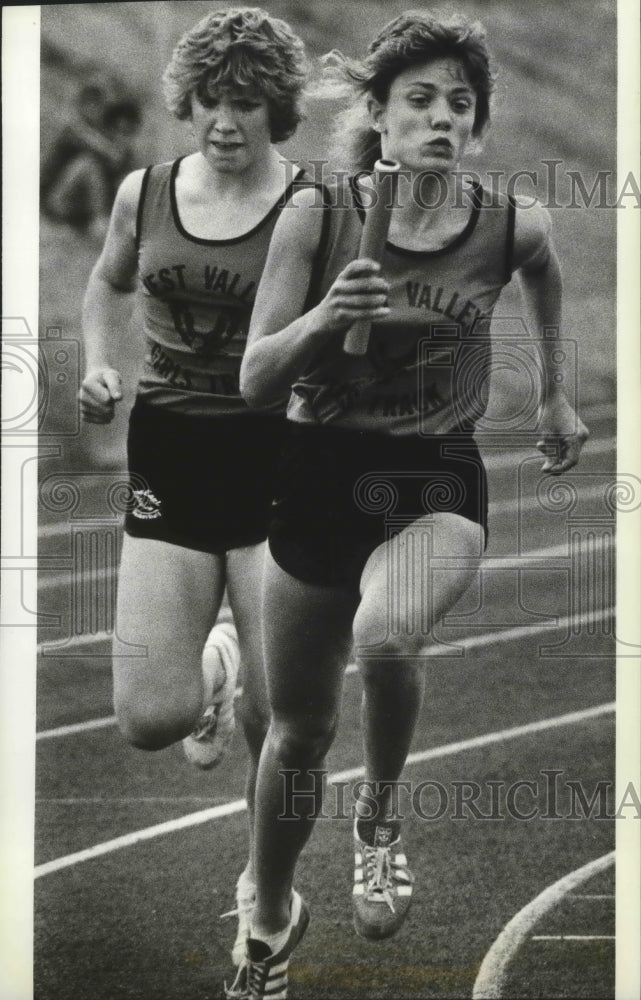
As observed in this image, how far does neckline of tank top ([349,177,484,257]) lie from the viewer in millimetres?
3533

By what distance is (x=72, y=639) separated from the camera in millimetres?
3754

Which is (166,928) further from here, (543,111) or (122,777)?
(543,111)

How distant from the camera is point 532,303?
3.62m

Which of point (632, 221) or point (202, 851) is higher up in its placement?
point (632, 221)

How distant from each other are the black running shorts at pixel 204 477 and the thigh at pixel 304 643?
162 mm

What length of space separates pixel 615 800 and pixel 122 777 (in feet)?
4.83

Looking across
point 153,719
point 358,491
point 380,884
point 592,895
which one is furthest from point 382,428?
point 592,895

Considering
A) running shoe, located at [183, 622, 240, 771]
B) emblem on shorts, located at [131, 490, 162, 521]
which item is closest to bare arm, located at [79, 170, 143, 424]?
emblem on shorts, located at [131, 490, 162, 521]

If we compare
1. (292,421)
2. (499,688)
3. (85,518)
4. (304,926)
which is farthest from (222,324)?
(304,926)

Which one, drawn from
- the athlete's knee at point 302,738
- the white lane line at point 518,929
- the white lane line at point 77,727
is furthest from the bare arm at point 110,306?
the white lane line at point 518,929

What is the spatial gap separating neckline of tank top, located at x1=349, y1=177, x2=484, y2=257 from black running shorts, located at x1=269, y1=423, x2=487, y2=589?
0.53 m

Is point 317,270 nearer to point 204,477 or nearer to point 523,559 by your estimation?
point 204,477

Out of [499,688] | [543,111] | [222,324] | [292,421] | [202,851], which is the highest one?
[543,111]

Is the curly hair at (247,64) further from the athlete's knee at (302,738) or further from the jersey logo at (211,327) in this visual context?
the athlete's knee at (302,738)
